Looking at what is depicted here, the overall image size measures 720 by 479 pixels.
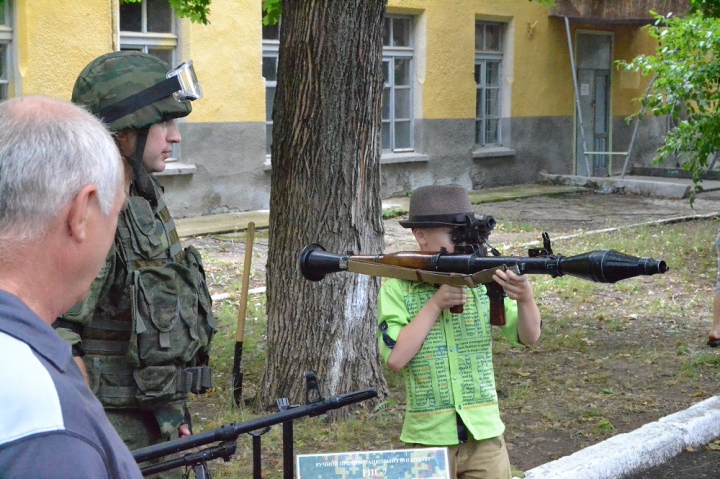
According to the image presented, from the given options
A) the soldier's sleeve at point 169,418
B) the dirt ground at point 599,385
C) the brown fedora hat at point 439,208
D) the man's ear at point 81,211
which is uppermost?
the man's ear at point 81,211

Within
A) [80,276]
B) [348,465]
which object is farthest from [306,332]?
[80,276]

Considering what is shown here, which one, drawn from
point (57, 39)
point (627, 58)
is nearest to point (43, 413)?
point (57, 39)

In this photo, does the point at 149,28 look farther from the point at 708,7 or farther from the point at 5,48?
the point at 708,7

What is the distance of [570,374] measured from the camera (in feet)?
21.1

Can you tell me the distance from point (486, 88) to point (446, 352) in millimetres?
15233

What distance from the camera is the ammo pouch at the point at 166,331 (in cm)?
279

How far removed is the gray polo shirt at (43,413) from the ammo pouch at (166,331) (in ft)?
4.84

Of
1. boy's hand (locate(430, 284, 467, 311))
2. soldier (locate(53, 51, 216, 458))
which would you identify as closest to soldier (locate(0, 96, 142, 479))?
soldier (locate(53, 51, 216, 458))

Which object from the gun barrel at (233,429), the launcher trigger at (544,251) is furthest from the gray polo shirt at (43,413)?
the launcher trigger at (544,251)

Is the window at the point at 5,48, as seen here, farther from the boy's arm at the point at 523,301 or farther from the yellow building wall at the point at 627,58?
the yellow building wall at the point at 627,58

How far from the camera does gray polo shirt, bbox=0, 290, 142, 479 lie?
3.86 ft

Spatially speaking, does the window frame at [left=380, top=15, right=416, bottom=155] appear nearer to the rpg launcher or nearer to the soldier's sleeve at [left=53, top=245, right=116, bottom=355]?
the rpg launcher

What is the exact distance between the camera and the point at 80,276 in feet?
4.71

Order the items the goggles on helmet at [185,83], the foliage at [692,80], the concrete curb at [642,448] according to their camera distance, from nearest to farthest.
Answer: the goggles on helmet at [185,83] < the concrete curb at [642,448] < the foliage at [692,80]
